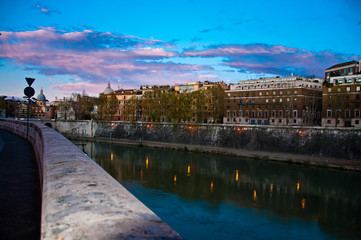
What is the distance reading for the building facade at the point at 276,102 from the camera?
191ft

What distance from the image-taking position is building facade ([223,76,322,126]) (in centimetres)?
→ 5812

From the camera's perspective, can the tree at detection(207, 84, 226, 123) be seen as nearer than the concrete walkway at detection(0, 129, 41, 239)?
No

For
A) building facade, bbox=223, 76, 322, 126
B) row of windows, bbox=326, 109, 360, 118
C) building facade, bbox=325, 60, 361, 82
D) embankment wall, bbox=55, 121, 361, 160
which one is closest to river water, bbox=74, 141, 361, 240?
embankment wall, bbox=55, 121, 361, 160

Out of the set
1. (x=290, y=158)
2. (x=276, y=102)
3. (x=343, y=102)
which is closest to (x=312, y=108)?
(x=276, y=102)

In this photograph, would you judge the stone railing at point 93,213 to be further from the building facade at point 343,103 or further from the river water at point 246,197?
the building facade at point 343,103

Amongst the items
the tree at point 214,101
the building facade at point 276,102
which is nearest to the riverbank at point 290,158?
the tree at point 214,101

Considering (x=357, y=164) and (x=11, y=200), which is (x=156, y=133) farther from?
(x=11, y=200)

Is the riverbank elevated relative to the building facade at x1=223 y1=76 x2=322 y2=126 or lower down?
lower down

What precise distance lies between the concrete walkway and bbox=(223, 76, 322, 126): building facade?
54749 millimetres

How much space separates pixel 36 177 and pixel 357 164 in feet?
107

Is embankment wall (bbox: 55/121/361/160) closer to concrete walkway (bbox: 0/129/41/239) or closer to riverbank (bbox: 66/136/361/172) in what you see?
riverbank (bbox: 66/136/361/172)

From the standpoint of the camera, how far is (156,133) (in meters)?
57.5

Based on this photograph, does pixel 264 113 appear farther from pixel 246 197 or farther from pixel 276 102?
pixel 246 197

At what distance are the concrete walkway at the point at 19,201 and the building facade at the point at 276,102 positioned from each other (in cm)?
5475
